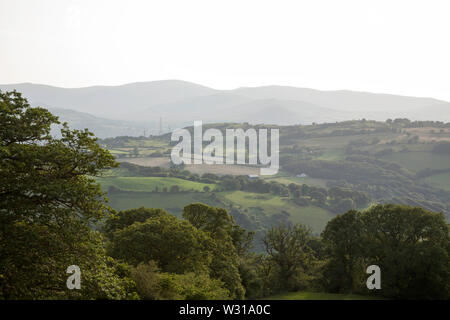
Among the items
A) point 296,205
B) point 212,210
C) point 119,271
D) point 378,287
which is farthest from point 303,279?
point 296,205

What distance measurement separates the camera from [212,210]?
150 feet

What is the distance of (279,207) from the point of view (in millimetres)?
159375

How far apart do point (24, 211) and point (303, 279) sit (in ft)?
142

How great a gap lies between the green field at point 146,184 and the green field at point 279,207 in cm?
1573

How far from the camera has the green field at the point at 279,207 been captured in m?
149

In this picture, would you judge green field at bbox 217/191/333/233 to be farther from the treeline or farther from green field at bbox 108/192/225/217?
the treeline

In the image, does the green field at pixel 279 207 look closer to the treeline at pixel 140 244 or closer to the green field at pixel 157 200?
the green field at pixel 157 200

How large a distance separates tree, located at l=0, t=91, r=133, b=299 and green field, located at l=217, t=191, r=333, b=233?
132 m

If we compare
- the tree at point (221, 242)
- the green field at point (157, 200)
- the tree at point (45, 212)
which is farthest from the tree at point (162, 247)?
the green field at point (157, 200)

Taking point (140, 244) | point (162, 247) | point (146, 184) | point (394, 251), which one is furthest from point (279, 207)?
point (140, 244)

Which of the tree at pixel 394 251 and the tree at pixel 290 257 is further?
the tree at pixel 290 257

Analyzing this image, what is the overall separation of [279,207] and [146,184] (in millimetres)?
65964

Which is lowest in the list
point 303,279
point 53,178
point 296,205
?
point 296,205
